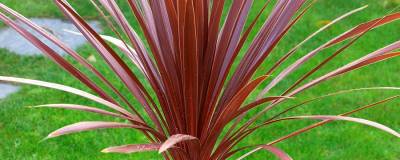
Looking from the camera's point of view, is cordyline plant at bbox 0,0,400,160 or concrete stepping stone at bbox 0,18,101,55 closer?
cordyline plant at bbox 0,0,400,160

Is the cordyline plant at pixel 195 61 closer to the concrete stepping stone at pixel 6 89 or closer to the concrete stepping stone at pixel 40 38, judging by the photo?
the concrete stepping stone at pixel 6 89

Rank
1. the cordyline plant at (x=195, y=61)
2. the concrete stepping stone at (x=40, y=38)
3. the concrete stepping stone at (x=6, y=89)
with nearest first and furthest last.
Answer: the cordyline plant at (x=195, y=61), the concrete stepping stone at (x=6, y=89), the concrete stepping stone at (x=40, y=38)

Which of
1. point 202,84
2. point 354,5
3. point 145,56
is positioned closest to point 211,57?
point 202,84

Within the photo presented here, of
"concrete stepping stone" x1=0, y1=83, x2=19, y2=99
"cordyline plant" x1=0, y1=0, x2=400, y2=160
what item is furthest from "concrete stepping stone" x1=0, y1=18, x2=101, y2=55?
"cordyline plant" x1=0, y1=0, x2=400, y2=160

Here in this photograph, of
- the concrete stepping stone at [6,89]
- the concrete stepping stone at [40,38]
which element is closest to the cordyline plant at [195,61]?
the concrete stepping stone at [6,89]

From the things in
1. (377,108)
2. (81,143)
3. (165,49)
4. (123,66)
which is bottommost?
(81,143)

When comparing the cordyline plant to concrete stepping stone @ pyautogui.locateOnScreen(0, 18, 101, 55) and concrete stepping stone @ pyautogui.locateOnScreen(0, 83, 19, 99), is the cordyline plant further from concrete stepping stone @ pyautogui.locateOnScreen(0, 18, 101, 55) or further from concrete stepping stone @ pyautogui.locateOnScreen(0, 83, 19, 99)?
concrete stepping stone @ pyautogui.locateOnScreen(0, 18, 101, 55)

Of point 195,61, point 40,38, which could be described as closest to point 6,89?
point 40,38

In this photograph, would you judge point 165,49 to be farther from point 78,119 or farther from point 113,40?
point 78,119
